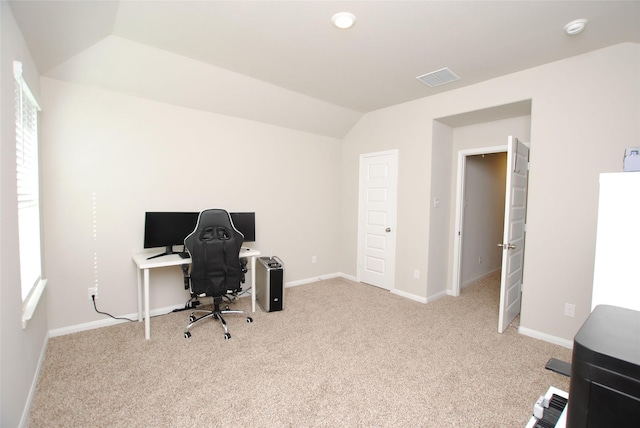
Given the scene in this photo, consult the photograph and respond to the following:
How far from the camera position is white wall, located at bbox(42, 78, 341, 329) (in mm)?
2746

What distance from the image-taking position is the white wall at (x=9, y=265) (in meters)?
1.47

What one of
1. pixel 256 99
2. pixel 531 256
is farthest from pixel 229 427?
pixel 256 99

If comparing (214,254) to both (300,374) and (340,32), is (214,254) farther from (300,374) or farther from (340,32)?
(340,32)

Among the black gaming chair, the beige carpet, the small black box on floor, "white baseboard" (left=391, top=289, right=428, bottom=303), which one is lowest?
the beige carpet

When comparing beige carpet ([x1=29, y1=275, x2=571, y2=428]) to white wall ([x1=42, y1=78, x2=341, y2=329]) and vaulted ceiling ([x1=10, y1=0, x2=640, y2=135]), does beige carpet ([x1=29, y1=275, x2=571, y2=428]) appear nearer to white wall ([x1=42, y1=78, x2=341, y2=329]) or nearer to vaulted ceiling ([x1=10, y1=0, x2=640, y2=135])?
white wall ([x1=42, y1=78, x2=341, y2=329])

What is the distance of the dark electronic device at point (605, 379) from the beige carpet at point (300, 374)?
1468mm

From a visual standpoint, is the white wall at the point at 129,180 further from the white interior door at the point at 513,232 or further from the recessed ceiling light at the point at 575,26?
the recessed ceiling light at the point at 575,26

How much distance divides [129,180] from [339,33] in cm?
256

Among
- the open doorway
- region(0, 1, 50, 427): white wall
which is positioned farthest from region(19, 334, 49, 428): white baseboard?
the open doorway

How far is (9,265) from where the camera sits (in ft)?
5.08

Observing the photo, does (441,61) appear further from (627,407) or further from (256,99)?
(627,407)

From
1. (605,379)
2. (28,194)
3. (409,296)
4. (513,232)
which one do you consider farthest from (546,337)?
(28,194)

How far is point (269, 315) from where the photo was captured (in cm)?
337

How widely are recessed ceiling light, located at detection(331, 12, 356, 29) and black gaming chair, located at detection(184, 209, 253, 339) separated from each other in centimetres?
198
